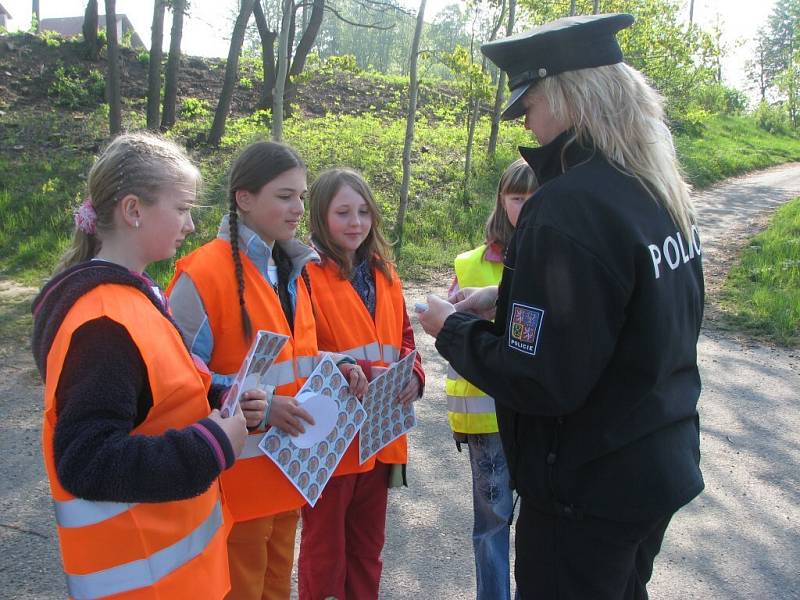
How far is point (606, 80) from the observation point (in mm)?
1777

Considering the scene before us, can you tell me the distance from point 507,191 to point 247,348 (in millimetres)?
1350

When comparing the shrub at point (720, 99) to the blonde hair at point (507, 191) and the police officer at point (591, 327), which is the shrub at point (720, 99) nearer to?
the blonde hair at point (507, 191)

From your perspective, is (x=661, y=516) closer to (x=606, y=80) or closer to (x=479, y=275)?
(x=606, y=80)

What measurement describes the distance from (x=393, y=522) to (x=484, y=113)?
1612 centimetres

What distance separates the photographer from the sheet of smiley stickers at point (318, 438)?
2.39 metres

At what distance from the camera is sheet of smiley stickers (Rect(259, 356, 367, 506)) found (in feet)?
7.85

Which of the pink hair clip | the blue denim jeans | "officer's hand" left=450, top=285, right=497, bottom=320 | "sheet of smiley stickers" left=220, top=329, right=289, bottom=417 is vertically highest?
the pink hair clip

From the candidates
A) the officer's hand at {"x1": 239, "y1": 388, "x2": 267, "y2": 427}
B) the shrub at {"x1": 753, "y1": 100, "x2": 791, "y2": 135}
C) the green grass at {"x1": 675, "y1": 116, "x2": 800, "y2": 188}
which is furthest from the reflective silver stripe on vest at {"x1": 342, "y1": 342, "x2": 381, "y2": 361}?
the shrub at {"x1": 753, "y1": 100, "x2": 791, "y2": 135}

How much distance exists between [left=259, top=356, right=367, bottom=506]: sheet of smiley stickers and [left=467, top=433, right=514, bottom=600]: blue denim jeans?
0.67 m

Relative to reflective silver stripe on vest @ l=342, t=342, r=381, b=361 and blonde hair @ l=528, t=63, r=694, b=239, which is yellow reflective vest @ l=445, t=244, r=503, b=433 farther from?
blonde hair @ l=528, t=63, r=694, b=239

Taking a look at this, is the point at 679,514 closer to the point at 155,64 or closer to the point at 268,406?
the point at 268,406

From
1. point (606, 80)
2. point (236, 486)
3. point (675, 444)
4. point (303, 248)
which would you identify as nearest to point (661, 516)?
point (675, 444)

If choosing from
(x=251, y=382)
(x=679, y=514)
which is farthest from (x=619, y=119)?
(x=679, y=514)

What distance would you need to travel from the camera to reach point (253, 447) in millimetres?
2408
